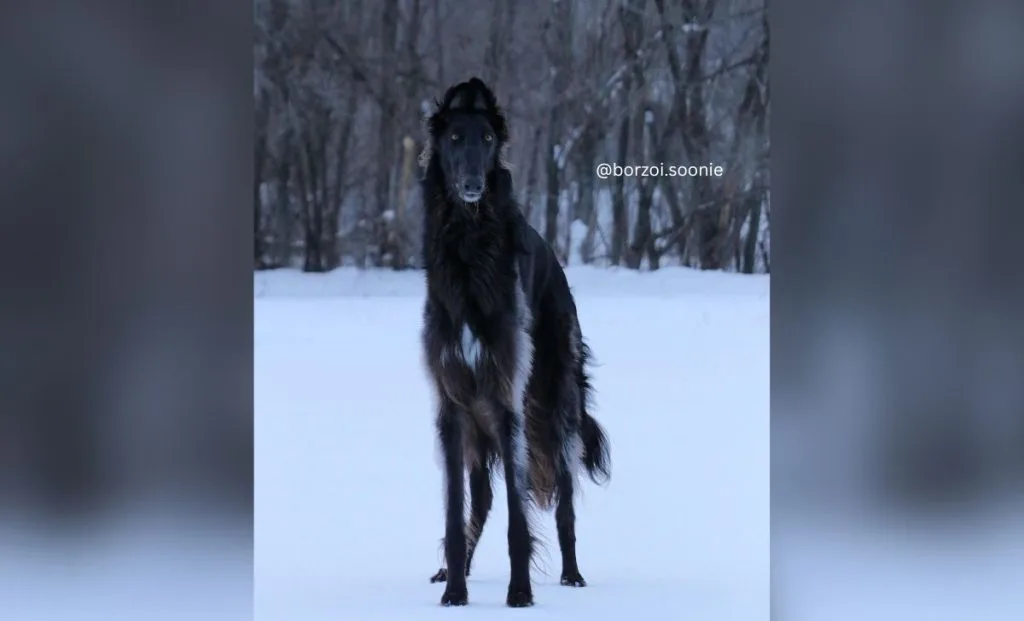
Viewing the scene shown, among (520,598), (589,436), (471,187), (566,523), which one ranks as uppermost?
(471,187)

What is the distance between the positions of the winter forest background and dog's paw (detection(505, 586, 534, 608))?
0.98 meters

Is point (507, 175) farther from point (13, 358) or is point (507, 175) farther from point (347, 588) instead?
point (13, 358)

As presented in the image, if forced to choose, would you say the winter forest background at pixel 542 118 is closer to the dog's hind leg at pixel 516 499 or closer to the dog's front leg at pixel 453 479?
the dog's front leg at pixel 453 479

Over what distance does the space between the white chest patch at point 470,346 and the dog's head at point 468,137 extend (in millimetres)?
366

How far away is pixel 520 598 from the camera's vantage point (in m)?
3.24

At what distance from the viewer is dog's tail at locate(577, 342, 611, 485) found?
3570mm

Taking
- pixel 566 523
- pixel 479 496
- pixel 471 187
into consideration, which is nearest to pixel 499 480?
pixel 479 496

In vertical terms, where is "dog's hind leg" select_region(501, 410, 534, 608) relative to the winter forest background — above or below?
below

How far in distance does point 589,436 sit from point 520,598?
2.12 feet

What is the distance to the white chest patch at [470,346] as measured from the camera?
3.30 meters

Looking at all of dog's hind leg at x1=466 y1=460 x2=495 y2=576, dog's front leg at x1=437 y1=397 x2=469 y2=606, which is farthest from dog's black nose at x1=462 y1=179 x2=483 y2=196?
dog's hind leg at x1=466 y1=460 x2=495 y2=576

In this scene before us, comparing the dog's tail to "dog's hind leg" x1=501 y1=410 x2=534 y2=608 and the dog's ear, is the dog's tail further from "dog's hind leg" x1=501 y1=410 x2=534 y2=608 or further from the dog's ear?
the dog's ear

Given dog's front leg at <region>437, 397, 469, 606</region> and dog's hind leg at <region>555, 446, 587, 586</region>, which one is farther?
dog's hind leg at <region>555, 446, 587, 586</region>

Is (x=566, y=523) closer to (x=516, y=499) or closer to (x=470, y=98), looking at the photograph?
(x=516, y=499)
